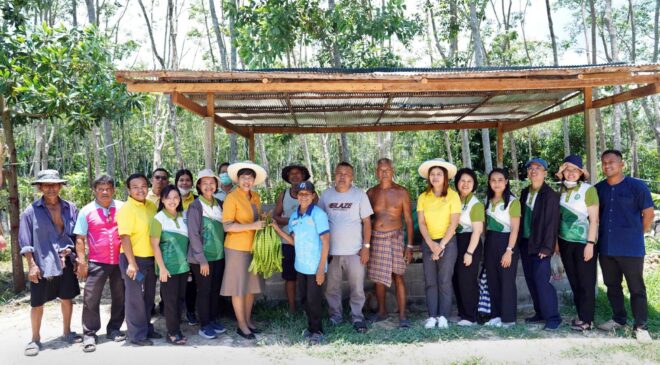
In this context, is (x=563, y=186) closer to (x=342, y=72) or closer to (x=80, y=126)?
(x=342, y=72)

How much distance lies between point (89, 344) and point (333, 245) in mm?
2057

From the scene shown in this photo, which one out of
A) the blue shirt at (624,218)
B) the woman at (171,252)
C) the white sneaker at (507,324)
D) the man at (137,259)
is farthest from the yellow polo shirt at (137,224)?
the blue shirt at (624,218)

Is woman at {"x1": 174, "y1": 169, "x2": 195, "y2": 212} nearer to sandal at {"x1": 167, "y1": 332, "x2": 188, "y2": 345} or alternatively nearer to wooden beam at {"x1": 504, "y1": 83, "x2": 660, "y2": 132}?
sandal at {"x1": 167, "y1": 332, "x2": 188, "y2": 345}

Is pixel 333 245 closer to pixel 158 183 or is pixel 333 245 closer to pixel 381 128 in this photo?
pixel 158 183

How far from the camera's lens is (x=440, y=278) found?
430 centimetres

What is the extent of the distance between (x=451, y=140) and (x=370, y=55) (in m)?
8.58

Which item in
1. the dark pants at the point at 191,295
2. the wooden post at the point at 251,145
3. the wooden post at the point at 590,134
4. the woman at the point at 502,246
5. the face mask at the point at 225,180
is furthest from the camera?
the wooden post at the point at 251,145

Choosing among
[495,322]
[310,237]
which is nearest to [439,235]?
[495,322]

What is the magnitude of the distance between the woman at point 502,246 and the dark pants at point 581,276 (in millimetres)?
434

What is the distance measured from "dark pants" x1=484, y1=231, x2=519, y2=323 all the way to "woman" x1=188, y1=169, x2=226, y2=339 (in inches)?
90.9

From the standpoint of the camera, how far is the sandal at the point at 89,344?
3757 millimetres

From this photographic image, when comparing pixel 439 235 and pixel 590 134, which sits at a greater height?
pixel 590 134

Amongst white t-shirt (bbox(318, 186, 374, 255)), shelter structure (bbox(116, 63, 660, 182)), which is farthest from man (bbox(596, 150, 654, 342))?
white t-shirt (bbox(318, 186, 374, 255))

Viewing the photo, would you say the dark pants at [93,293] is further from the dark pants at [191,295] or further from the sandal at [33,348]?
the dark pants at [191,295]
